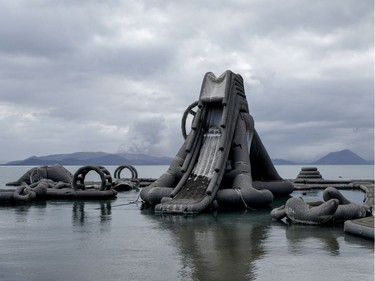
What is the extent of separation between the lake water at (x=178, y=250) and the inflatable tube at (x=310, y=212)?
0.48 m

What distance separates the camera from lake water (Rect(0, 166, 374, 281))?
11.8 metres

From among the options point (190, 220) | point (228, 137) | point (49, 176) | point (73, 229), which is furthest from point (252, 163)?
point (49, 176)

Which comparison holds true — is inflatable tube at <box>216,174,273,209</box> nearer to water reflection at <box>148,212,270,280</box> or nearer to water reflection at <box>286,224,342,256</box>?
water reflection at <box>148,212,270,280</box>

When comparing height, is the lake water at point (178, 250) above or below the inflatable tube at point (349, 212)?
below

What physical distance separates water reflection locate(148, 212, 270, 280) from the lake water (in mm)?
24

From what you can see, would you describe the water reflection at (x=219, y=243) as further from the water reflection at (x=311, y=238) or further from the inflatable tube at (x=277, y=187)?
the inflatable tube at (x=277, y=187)

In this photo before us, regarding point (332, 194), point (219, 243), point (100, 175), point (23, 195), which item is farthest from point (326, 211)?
point (23, 195)

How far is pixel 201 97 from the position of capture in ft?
104

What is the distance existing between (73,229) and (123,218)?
421 centimetres

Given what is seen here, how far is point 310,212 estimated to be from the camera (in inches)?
780

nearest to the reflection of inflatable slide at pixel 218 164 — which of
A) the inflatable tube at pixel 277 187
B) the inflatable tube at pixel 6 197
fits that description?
the inflatable tube at pixel 277 187

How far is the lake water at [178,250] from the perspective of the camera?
38.8ft

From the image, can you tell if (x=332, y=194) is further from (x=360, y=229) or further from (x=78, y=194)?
(x=78, y=194)

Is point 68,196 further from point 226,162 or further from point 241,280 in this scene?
point 241,280
